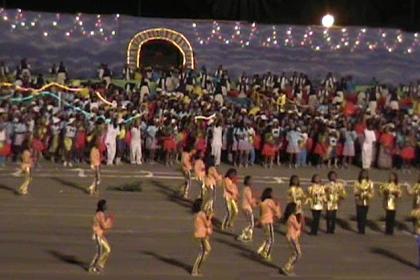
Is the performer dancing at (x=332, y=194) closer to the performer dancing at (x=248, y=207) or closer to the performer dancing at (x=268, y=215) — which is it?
the performer dancing at (x=248, y=207)

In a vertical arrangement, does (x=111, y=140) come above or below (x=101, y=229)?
above

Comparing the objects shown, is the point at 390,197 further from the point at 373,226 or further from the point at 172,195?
the point at 172,195

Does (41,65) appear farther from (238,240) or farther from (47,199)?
(238,240)

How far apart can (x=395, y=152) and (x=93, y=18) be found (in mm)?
12560

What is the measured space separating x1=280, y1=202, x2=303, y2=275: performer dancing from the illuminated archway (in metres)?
20.3

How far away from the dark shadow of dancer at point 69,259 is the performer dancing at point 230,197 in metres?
3.95

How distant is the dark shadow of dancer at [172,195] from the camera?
3098cm

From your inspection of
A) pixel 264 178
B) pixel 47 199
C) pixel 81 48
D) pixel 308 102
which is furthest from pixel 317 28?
pixel 47 199

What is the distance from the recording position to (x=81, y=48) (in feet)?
145

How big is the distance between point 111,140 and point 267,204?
35.9ft

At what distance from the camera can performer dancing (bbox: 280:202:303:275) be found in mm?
23953

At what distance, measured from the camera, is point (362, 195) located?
28281mm

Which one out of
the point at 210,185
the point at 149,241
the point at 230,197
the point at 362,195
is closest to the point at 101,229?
the point at 149,241

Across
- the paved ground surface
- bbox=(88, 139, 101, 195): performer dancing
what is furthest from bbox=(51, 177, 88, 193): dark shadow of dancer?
bbox=(88, 139, 101, 195): performer dancing
